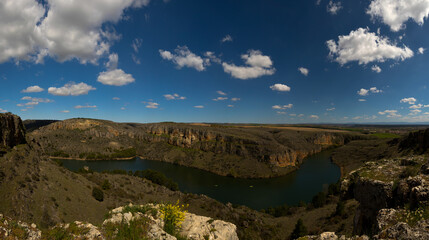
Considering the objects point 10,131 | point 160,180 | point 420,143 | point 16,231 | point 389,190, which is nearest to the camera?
point 16,231

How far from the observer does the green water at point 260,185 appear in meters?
73.1

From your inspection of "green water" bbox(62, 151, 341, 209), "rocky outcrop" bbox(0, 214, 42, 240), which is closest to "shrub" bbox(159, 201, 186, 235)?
"rocky outcrop" bbox(0, 214, 42, 240)

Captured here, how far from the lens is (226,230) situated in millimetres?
11352

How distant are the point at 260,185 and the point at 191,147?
81.7 m

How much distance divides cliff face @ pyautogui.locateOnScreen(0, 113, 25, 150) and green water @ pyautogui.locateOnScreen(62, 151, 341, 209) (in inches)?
2368

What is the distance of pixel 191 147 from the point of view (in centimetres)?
16012

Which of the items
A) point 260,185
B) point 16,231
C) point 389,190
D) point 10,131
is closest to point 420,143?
point 389,190

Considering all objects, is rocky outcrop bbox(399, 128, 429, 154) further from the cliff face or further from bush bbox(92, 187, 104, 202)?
the cliff face

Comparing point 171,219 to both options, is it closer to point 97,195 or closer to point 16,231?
point 16,231

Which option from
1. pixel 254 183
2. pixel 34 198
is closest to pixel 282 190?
pixel 254 183

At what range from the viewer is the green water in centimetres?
7312

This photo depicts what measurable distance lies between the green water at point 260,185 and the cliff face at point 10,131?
60.1 m

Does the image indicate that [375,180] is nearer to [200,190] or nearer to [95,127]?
[200,190]

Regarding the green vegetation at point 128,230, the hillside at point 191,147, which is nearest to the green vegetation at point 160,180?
the hillside at point 191,147
